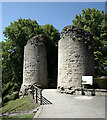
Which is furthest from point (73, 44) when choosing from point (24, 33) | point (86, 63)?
point (24, 33)

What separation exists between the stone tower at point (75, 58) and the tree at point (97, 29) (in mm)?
5301

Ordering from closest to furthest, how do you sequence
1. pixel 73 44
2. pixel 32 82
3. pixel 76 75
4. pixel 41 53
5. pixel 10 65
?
pixel 76 75
pixel 73 44
pixel 32 82
pixel 41 53
pixel 10 65

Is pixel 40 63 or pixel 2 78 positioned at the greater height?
pixel 40 63

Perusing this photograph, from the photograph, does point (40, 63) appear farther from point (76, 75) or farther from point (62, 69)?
point (76, 75)

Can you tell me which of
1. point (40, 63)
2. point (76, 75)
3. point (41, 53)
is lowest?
point (76, 75)

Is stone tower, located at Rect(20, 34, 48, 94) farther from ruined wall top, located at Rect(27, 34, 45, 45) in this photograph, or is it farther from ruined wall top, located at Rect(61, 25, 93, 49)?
ruined wall top, located at Rect(61, 25, 93, 49)

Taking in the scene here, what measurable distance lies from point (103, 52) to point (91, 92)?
32.5 feet

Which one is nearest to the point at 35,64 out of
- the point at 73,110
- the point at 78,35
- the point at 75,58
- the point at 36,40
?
the point at 36,40

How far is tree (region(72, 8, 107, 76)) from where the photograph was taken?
16.1 metres

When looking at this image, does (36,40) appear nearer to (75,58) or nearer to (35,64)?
(35,64)

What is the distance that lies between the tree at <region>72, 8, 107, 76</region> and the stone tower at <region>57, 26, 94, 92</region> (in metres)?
5.30

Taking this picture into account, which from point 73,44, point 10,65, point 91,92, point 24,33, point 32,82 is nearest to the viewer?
point 91,92

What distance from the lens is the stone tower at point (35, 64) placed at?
1483 centimetres

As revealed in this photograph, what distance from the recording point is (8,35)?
754 inches
